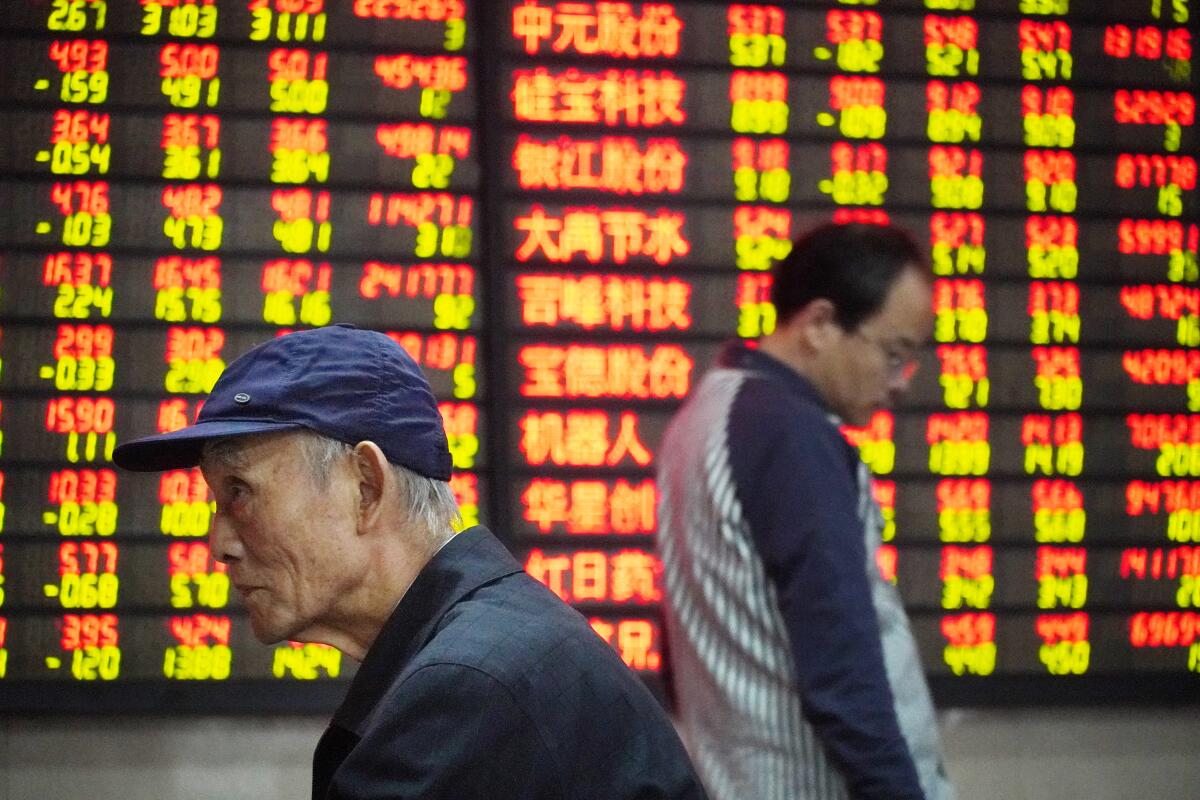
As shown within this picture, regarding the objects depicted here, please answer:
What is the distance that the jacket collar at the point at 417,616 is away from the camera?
1206mm

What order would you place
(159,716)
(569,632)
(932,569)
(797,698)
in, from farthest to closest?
(932,569) → (159,716) → (797,698) → (569,632)

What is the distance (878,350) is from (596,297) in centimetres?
131

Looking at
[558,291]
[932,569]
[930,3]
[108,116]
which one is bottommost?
[932,569]

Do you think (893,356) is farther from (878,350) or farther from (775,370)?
(775,370)

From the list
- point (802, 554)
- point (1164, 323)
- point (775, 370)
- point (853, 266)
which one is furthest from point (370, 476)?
point (1164, 323)

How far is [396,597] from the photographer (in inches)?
51.1

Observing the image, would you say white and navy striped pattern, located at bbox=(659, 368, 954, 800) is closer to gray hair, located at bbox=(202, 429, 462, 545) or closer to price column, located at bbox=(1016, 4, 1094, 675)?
gray hair, located at bbox=(202, 429, 462, 545)

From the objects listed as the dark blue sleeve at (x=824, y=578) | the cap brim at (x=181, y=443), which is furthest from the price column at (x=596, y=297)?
the cap brim at (x=181, y=443)

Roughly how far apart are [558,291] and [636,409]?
0.30 metres

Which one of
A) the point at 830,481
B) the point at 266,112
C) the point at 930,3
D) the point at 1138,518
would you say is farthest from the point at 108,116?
the point at 1138,518

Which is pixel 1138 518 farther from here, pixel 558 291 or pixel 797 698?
pixel 797 698

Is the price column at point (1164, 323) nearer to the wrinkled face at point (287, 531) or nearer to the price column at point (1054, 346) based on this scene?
the price column at point (1054, 346)

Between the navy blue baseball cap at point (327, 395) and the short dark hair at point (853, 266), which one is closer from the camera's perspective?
the navy blue baseball cap at point (327, 395)

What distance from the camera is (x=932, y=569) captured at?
339 cm
